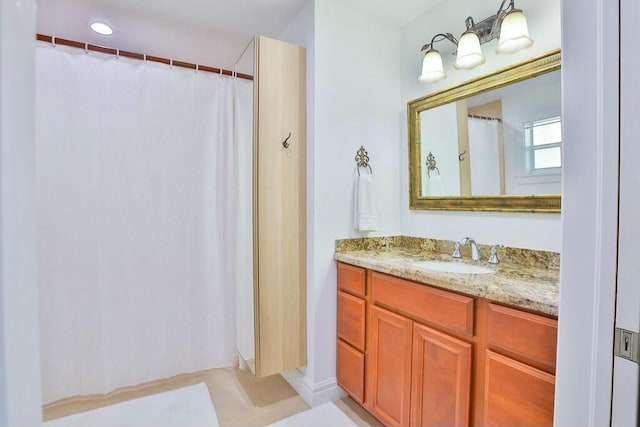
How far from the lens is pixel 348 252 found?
6.28ft

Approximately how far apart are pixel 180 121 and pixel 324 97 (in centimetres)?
99

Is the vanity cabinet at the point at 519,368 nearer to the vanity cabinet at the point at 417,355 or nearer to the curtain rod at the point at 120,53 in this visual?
the vanity cabinet at the point at 417,355

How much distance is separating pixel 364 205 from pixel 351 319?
2.22 ft

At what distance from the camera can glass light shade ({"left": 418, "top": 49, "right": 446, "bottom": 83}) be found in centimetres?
182

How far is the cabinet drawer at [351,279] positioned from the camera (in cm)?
170

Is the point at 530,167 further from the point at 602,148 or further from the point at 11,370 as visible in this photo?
the point at 11,370

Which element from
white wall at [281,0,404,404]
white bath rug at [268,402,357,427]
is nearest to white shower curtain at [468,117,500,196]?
white wall at [281,0,404,404]

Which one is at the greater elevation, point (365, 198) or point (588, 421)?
point (365, 198)

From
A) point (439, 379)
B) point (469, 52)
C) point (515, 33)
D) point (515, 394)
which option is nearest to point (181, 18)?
point (469, 52)

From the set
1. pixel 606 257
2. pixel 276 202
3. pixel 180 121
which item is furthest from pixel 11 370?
pixel 180 121

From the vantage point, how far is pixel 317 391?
184cm

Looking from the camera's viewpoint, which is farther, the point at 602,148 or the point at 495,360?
the point at 495,360

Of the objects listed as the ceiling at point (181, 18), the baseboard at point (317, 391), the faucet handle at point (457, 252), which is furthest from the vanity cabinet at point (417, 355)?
the ceiling at point (181, 18)

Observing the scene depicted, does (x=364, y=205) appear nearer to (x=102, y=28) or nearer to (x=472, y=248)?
(x=472, y=248)
